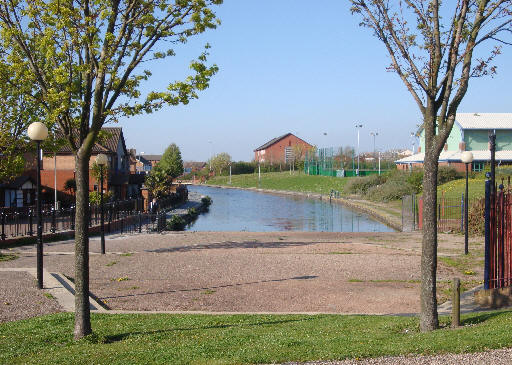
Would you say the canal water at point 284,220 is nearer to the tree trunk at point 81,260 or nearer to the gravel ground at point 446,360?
the tree trunk at point 81,260

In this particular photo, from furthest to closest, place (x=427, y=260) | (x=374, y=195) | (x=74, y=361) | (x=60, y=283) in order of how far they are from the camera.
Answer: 1. (x=374, y=195)
2. (x=60, y=283)
3. (x=427, y=260)
4. (x=74, y=361)

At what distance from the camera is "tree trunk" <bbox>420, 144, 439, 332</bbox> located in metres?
7.47

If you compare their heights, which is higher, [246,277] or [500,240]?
[500,240]

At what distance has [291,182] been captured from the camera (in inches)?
3600

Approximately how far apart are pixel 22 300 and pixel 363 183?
5538 centimetres

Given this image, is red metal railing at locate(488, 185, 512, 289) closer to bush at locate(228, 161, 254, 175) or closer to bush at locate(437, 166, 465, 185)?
bush at locate(437, 166, 465, 185)

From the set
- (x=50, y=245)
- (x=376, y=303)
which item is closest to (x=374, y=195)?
(x=50, y=245)

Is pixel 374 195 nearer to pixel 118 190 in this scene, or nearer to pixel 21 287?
pixel 118 190

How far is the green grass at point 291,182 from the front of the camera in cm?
7800

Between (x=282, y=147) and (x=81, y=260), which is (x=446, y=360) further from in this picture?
(x=282, y=147)

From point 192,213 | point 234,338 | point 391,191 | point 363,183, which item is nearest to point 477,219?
point 234,338

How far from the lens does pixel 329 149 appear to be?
9606cm

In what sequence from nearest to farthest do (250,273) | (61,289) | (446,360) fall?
(446,360)
(61,289)
(250,273)

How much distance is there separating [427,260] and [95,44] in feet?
18.7
